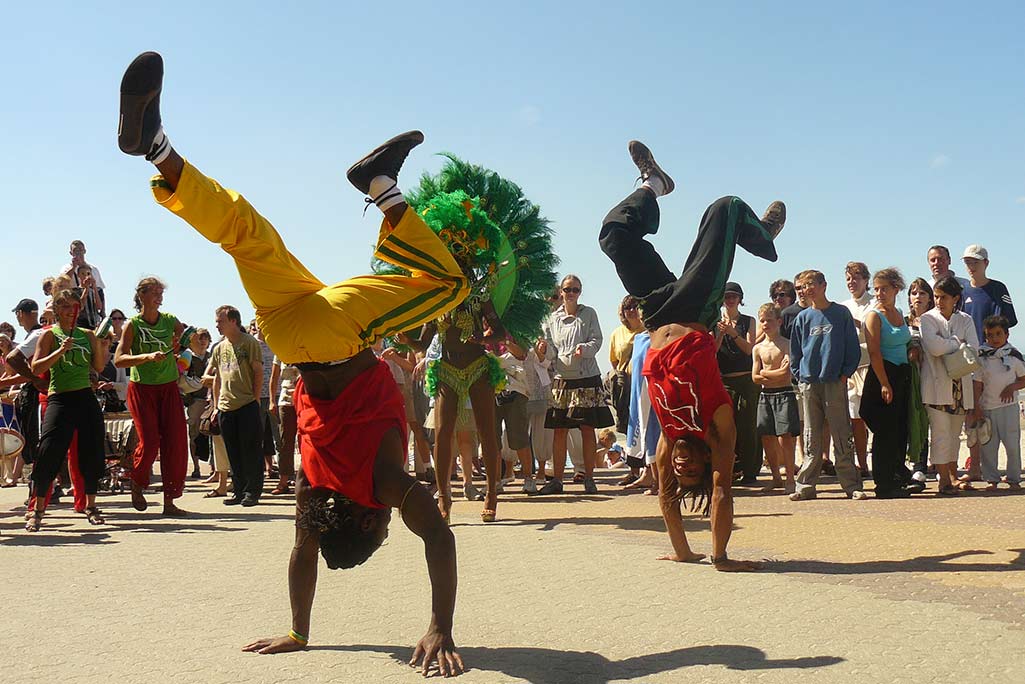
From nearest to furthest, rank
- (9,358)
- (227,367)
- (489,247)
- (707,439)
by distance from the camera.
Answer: (707,439)
(489,247)
(9,358)
(227,367)

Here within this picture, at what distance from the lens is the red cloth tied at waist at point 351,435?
4.34m

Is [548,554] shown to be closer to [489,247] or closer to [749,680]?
[489,247]

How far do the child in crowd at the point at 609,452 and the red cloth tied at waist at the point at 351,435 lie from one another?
10.3m

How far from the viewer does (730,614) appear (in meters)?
4.88

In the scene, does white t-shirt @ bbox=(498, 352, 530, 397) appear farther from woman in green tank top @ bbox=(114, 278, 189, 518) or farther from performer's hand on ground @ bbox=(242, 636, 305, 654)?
performer's hand on ground @ bbox=(242, 636, 305, 654)

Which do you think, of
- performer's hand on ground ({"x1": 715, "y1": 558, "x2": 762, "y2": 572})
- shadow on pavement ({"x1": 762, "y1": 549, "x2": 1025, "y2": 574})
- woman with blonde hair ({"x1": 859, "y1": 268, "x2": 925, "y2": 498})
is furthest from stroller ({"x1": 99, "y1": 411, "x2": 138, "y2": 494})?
shadow on pavement ({"x1": 762, "y1": 549, "x2": 1025, "y2": 574})

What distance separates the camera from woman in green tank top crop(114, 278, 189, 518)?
9453 mm

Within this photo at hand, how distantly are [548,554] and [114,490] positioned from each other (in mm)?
7815

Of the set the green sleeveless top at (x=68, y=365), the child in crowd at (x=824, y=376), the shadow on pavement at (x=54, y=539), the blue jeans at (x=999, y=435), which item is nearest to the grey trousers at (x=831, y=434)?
the child in crowd at (x=824, y=376)

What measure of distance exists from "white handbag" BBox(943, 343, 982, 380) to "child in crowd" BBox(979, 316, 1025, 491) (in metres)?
0.55

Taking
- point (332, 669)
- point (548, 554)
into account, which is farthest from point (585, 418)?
point (332, 669)

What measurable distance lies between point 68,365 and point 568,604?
580 centimetres

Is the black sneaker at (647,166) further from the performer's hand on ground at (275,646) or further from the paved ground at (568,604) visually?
the performer's hand on ground at (275,646)

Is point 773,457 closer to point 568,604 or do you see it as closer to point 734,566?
point 734,566
